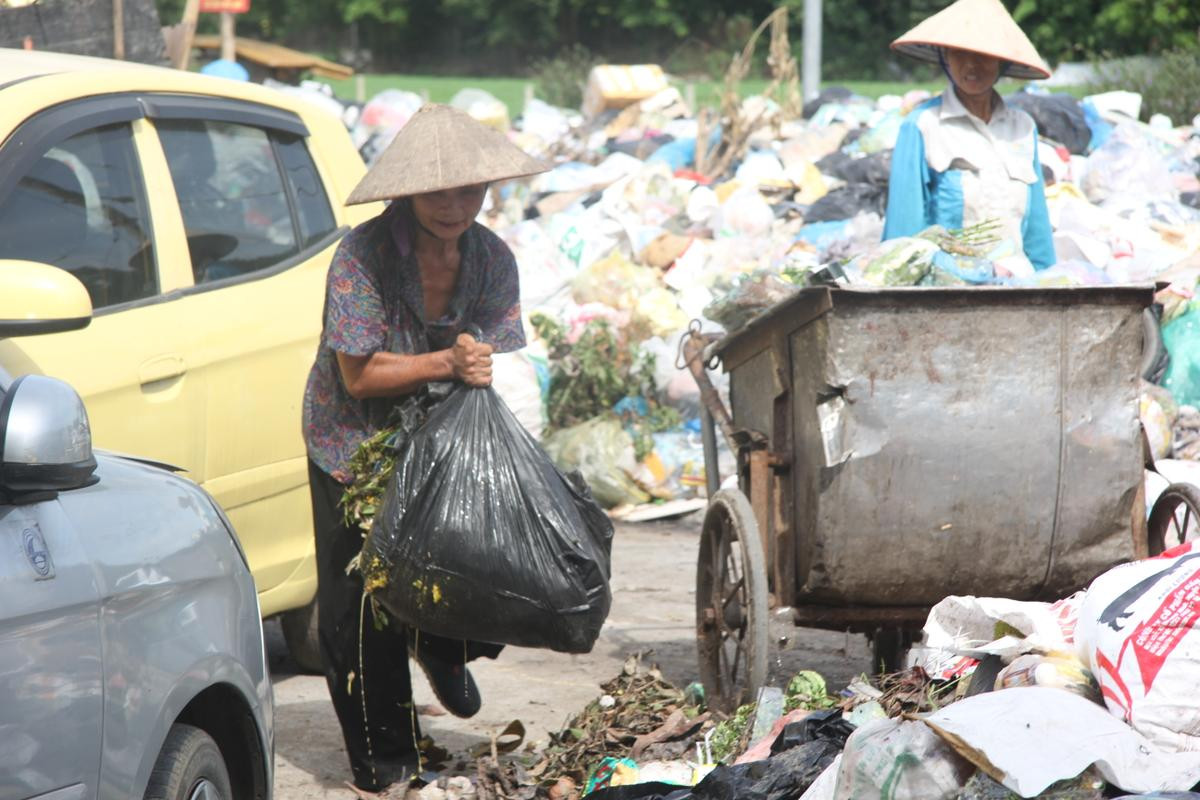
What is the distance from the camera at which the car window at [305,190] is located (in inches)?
220

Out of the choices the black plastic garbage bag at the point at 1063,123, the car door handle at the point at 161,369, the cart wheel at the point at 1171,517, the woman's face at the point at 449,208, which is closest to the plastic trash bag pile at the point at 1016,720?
the cart wheel at the point at 1171,517

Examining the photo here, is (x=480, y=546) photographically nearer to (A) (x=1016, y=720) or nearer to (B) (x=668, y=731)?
(B) (x=668, y=731)

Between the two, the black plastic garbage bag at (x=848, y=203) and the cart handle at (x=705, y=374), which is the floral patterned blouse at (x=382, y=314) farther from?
the black plastic garbage bag at (x=848, y=203)

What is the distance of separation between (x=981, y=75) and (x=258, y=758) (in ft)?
11.7

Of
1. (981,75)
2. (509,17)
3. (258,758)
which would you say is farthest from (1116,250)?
(509,17)

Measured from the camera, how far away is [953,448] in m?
4.41

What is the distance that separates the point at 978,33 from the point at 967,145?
0.39m

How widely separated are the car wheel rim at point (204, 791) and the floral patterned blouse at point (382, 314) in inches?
55.2

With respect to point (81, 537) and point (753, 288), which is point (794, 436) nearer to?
point (753, 288)

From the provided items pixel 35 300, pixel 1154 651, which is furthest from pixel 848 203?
pixel 35 300

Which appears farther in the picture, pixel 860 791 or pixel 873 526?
pixel 873 526

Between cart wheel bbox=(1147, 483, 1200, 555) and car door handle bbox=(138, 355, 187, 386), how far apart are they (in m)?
2.96

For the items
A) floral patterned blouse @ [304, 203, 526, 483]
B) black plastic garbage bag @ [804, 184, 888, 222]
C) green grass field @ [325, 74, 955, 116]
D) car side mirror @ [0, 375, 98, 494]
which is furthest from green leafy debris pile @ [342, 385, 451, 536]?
green grass field @ [325, 74, 955, 116]

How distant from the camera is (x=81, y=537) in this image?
2707 mm
